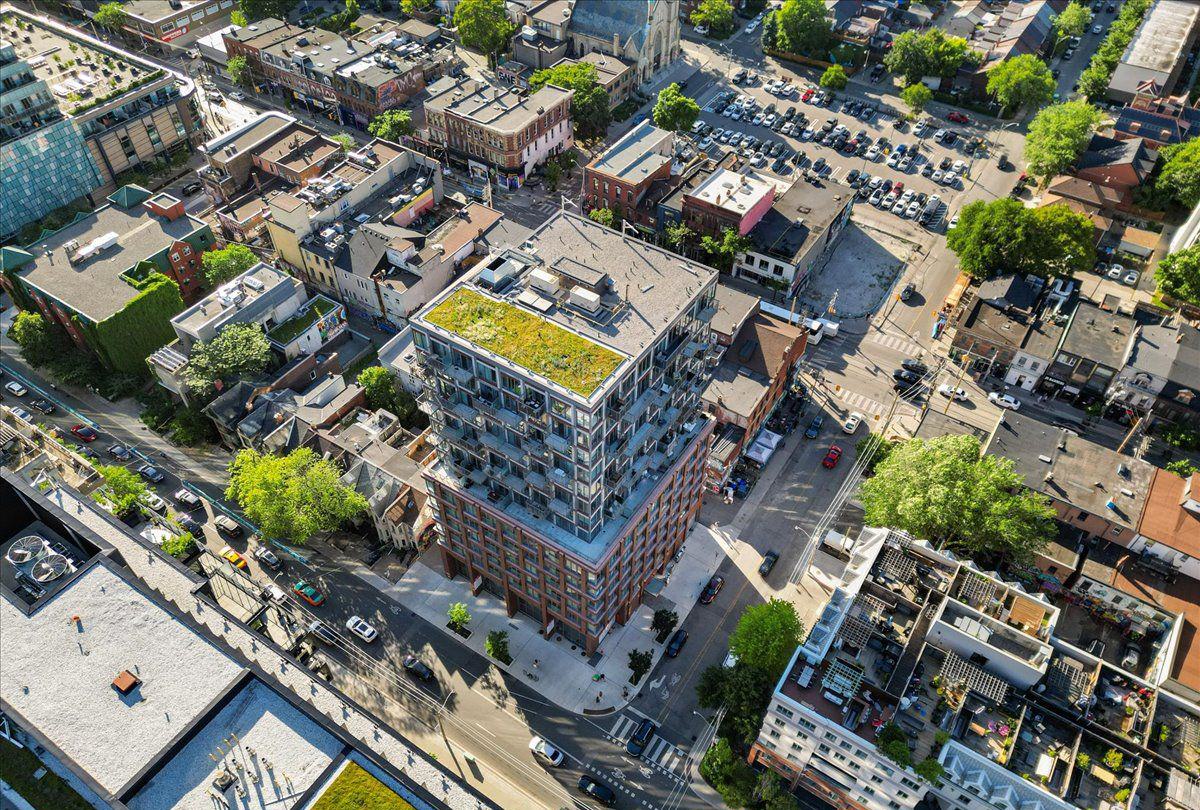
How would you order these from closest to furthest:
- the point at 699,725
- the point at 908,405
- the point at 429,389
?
the point at 429,389 < the point at 699,725 < the point at 908,405

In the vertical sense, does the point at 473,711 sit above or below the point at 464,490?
below

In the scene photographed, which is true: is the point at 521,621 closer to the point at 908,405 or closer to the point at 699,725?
the point at 699,725

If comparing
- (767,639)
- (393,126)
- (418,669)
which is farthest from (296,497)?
(393,126)

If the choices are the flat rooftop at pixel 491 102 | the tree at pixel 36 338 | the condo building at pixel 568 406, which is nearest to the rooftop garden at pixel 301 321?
the tree at pixel 36 338

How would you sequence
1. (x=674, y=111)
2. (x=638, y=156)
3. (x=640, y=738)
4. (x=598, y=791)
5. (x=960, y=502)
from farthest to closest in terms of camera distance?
(x=674, y=111), (x=638, y=156), (x=960, y=502), (x=640, y=738), (x=598, y=791)

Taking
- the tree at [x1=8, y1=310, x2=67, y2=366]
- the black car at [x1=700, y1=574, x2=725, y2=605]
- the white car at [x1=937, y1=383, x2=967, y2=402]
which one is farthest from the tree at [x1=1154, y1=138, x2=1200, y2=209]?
the tree at [x1=8, y1=310, x2=67, y2=366]

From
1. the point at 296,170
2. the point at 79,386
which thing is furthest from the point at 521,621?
the point at 296,170

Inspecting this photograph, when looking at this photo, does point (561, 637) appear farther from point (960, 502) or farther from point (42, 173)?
point (42, 173)
